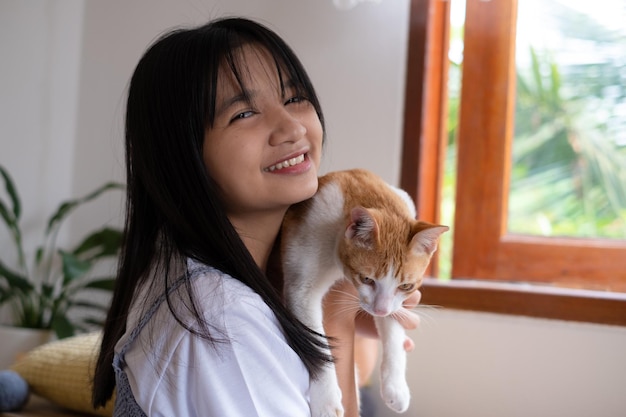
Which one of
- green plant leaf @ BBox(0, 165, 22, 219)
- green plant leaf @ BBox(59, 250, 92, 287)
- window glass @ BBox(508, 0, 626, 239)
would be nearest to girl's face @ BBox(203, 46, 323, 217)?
window glass @ BBox(508, 0, 626, 239)

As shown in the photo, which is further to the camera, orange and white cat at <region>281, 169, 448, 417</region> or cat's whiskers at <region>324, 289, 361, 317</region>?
cat's whiskers at <region>324, 289, 361, 317</region>

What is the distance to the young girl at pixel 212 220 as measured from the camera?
2.92ft

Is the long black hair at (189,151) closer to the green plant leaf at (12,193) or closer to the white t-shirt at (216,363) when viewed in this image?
the white t-shirt at (216,363)

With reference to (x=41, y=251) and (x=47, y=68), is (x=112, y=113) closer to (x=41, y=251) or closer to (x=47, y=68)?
(x=47, y=68)

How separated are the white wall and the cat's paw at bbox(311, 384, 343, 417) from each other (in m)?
0.82

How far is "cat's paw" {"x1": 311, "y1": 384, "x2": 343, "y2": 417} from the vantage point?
1.00 m

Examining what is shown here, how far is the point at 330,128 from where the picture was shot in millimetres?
1987

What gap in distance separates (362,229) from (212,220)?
22 cm

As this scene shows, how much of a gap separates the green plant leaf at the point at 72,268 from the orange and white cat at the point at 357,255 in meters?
1.14

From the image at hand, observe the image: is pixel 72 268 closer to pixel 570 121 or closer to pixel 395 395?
pixel 395 395

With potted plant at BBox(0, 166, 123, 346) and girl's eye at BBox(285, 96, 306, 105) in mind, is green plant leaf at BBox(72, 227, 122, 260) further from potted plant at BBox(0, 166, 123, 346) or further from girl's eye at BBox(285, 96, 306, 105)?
girl's eye at BBox(285, 96, 306, 105)

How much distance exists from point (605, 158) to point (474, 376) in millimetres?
628

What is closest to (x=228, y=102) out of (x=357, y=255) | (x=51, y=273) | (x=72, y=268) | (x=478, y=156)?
(x=357, y=255)

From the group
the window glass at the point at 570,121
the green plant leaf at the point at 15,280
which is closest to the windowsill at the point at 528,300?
the window glass at the point at 570,121
